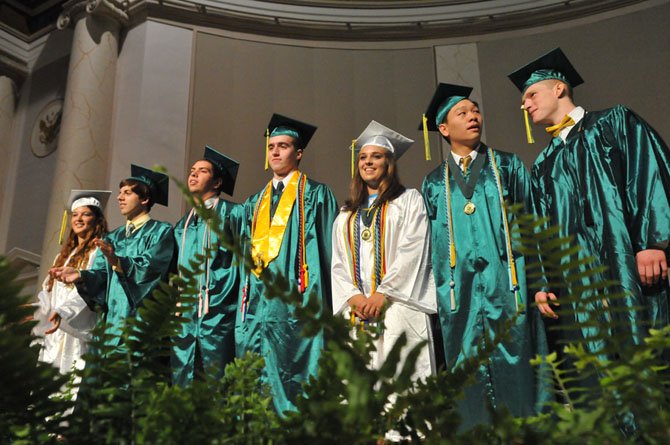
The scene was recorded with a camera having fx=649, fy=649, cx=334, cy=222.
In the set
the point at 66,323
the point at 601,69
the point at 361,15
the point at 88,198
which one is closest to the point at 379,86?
the point at 361,15

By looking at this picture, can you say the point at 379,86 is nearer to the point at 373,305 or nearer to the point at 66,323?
the point at 66,323

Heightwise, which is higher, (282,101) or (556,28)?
(556,28)

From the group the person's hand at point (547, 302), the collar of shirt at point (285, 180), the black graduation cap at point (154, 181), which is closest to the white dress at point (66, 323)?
the black graduation cap at point (154, 181)

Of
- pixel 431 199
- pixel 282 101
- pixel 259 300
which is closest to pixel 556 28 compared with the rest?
pixel 282 101

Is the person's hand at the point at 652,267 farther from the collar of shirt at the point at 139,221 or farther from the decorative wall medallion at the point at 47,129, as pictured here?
the decorative wall medallion at the point at 47,129

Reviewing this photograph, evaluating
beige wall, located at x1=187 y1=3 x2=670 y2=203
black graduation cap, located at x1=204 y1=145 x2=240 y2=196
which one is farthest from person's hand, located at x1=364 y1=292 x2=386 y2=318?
beige wall, located at x1=187 y1=3 x2=670 y2=203

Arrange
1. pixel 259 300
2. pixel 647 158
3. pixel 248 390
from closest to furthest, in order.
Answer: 1. pixel 248 390
2. pixel 647 158
3. pixel 259 300

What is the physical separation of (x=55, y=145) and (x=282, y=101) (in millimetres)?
3368

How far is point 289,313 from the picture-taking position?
146 inches

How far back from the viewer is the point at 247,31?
8.22 m

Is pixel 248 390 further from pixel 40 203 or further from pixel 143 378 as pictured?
pixel 40 203

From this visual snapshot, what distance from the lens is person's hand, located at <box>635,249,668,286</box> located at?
9.14 ft

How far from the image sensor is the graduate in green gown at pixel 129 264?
4.25 metres

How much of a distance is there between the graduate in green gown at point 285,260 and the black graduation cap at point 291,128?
0.02 metres
